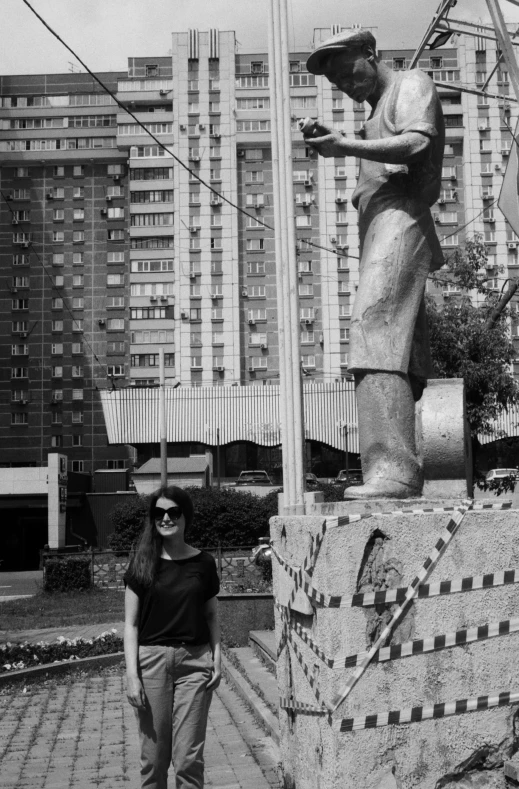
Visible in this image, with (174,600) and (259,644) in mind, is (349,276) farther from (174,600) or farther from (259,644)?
(174,600)

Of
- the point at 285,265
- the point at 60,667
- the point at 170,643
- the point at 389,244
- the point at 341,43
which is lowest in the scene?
the point at 60,667

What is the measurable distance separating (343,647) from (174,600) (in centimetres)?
77

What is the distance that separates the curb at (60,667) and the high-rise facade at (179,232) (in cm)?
4928

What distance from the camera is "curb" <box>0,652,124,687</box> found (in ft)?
33.0

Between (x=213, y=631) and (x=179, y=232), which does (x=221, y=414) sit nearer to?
(x=179, y=232)

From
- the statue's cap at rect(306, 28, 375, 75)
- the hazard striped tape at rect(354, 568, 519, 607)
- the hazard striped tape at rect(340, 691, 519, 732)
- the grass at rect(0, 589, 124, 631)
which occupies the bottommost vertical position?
the grass at rect(0, 589, 124, 631)

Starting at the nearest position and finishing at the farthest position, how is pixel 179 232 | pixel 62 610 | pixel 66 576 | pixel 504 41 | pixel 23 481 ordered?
1. pixel 504 41
2. pixel 62 610
3. pixel 66 576
4. pixel 23 481
5. pixel 179 232

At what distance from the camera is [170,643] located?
4.00m

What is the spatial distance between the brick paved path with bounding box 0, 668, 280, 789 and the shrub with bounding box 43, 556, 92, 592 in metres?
13.1

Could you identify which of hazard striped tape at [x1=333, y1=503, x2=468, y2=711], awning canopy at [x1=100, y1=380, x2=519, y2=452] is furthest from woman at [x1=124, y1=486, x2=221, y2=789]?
awning canopy at [x1=100, y1=380, x2=519, y2=452]

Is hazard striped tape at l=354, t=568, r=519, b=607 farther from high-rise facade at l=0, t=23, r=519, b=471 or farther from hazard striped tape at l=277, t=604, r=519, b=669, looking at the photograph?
high-rise facade at l=0, t=23, r=519, b=471

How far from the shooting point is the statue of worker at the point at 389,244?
4.39 meters

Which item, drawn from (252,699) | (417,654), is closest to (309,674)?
(417,654)

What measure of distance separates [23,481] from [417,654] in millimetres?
41514
